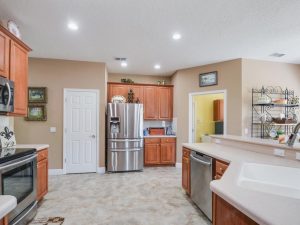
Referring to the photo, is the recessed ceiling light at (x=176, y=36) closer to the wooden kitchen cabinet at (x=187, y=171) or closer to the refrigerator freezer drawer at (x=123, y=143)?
the wooden kitchen cabinet at (x=187, y=171)

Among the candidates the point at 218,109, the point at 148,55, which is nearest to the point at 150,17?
the point at 148,55

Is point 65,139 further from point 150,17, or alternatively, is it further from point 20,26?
point 150,17

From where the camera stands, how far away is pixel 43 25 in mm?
2885

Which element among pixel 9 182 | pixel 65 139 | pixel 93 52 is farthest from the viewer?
pixel 65 139

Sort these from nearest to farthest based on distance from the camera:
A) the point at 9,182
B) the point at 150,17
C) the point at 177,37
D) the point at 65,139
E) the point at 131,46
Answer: the point at 9,182
the point at 150,17
the point at 177,37
the point at 131,46
the point at 65,139

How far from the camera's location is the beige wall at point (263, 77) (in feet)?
14.1

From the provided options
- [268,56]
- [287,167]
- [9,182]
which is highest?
[268,56]

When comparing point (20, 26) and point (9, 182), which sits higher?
point (20, 26)

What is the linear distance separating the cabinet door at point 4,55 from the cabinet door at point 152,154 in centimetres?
366

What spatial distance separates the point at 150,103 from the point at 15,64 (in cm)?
357

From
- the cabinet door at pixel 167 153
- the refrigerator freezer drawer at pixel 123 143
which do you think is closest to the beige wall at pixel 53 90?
the refrigerator freezer drawer at pixel 123 143

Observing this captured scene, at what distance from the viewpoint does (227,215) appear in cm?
112

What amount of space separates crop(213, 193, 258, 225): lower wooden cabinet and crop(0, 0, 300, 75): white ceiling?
2.18 metres

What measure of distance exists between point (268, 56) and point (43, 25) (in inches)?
174
